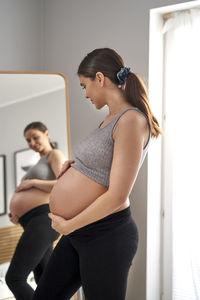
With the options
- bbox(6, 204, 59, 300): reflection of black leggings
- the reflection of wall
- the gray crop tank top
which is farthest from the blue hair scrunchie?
bbox(6, 204, 59, 300): reflection of black leggings

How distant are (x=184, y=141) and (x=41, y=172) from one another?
0.77m

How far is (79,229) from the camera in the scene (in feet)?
4.50

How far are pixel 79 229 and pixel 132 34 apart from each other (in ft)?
3.77

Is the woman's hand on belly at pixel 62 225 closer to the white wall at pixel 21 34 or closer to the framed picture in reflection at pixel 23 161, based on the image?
the framed picture in reflection at pixel 23 161

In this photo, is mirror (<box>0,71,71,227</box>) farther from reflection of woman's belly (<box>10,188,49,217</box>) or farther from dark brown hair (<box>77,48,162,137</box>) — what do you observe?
dark brown hair (<box>77,48,162,137</box>)

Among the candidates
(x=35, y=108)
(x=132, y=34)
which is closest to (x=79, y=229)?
(x=35, y=108)

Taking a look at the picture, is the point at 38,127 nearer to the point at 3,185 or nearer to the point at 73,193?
the point at 3,185

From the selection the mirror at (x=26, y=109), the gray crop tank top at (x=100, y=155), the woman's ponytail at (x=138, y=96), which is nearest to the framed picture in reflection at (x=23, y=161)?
the mirror at (x=26, y=109)

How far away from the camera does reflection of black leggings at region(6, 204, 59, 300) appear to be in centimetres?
192

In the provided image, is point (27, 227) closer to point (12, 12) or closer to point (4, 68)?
point (4, 68)

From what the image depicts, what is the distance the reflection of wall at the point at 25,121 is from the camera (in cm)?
195

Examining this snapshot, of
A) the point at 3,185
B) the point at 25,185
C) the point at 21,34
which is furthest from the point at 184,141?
the point at 21,34

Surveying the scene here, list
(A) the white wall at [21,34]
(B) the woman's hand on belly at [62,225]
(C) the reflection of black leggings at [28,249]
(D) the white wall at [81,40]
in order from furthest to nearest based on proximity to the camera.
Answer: (A) the white wall at [21,34]
(D) the white wall at [81,40]
(C) the reflection of black leggings at [28,249]
(B) the woman's hand on belly at [62,225]

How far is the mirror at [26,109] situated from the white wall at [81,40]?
0.77 ft
